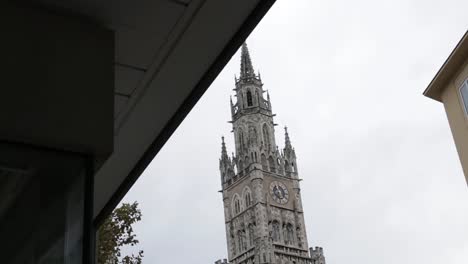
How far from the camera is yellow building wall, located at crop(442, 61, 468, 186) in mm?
10547

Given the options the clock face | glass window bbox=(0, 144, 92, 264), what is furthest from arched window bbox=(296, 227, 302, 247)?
glass window bbox=(0, 144, 92, 264)

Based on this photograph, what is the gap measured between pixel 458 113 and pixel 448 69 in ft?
2.50

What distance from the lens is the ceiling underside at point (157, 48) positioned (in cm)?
185

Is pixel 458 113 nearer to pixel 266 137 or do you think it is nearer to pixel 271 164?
pixel 271 164

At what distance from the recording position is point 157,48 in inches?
79.0

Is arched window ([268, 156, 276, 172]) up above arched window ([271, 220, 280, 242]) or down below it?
above

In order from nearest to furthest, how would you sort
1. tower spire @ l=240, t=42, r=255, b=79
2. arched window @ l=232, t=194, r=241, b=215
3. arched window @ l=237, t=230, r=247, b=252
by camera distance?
1. arched window @ l=237, t=230, r=247, b=252
2. arched window @ l=232, t=194, r=241, b=215
3. tower spire @ l=240, t=42, r=255, b=79

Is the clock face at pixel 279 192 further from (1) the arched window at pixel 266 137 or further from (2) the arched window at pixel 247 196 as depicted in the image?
(1) the arched window at pixel 266 137

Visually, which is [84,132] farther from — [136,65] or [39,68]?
[136,65]

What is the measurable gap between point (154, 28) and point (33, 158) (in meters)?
0.53

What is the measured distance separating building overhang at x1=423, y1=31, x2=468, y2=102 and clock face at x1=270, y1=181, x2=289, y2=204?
39.1m

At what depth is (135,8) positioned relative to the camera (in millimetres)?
1853

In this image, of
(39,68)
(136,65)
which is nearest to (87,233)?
(39,68)

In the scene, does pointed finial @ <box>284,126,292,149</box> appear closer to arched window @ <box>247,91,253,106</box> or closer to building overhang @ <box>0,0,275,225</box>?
arched window @ <box>247,91,253,106</box>
